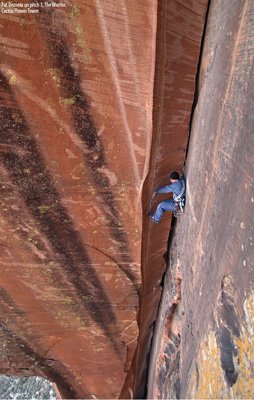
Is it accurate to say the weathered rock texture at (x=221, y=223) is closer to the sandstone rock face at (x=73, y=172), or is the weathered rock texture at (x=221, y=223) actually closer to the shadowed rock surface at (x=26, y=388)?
the sandstone rock face at (x=73, y=172)

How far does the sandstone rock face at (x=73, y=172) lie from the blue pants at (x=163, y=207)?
0.40 ft

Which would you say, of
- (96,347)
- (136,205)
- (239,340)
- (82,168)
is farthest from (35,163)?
(96,347)

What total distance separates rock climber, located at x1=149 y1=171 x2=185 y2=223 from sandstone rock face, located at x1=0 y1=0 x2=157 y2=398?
127 mm

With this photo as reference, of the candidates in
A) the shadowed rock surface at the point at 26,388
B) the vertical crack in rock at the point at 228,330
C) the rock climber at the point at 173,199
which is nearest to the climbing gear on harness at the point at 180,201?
the rock climber at the point at 173,199

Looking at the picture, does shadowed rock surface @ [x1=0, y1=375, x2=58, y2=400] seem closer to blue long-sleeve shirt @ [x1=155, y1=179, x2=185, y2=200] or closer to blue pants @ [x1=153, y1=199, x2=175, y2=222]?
blue pants @ [x1=153, y1=199, x2=175, y2=222]

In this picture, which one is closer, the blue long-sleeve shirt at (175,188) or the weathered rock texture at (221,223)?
the weathered rock texture at (221,223)

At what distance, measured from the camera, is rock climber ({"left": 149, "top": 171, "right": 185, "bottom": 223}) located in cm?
171

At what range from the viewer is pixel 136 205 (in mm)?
1715

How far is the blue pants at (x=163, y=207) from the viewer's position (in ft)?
5.98

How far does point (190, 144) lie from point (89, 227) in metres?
0.58

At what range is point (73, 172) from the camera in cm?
157

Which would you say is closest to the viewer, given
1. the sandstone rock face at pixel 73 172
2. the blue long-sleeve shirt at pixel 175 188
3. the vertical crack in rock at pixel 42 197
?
the sandstone rock face at pixel 73 172

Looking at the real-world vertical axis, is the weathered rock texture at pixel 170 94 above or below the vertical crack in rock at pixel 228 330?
above

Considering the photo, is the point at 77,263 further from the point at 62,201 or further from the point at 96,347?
the point at 96,347
